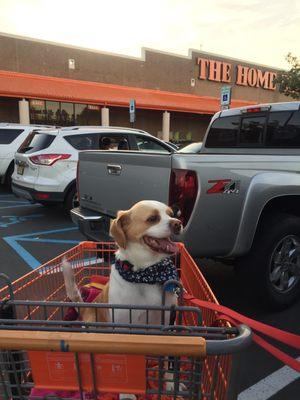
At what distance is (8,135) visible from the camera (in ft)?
38.6

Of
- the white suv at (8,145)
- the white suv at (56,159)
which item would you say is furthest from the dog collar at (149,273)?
the white suv at (8,145)

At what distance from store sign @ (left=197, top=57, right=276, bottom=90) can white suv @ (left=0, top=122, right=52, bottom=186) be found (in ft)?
101

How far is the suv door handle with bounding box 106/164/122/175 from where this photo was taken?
4016 mm

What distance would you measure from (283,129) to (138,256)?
9.60 ft

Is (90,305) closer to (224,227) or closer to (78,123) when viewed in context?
(224,227)

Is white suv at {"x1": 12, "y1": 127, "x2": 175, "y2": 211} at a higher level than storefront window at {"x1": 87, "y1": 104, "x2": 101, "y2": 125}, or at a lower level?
lower

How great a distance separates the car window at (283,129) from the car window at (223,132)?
24.0 inches

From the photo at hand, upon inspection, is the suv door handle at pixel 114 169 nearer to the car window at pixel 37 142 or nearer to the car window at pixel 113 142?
the car window at pixel 37 142

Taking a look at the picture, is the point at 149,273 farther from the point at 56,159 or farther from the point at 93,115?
the point at 93,115

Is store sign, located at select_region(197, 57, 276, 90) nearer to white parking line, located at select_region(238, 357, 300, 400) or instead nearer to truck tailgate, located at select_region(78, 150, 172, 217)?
truck tailgate, located at select_region(78, 150, 172, 217)

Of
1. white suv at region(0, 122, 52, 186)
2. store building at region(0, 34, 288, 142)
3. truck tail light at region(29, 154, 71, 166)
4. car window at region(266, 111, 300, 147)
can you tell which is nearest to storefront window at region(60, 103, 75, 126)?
store building at region(0, 34, 288, 142)

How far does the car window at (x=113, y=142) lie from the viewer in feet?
28.0

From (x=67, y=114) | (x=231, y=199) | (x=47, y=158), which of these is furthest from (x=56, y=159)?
(x=67, y=114)

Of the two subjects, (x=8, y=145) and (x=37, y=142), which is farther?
(x=8, y=145)
